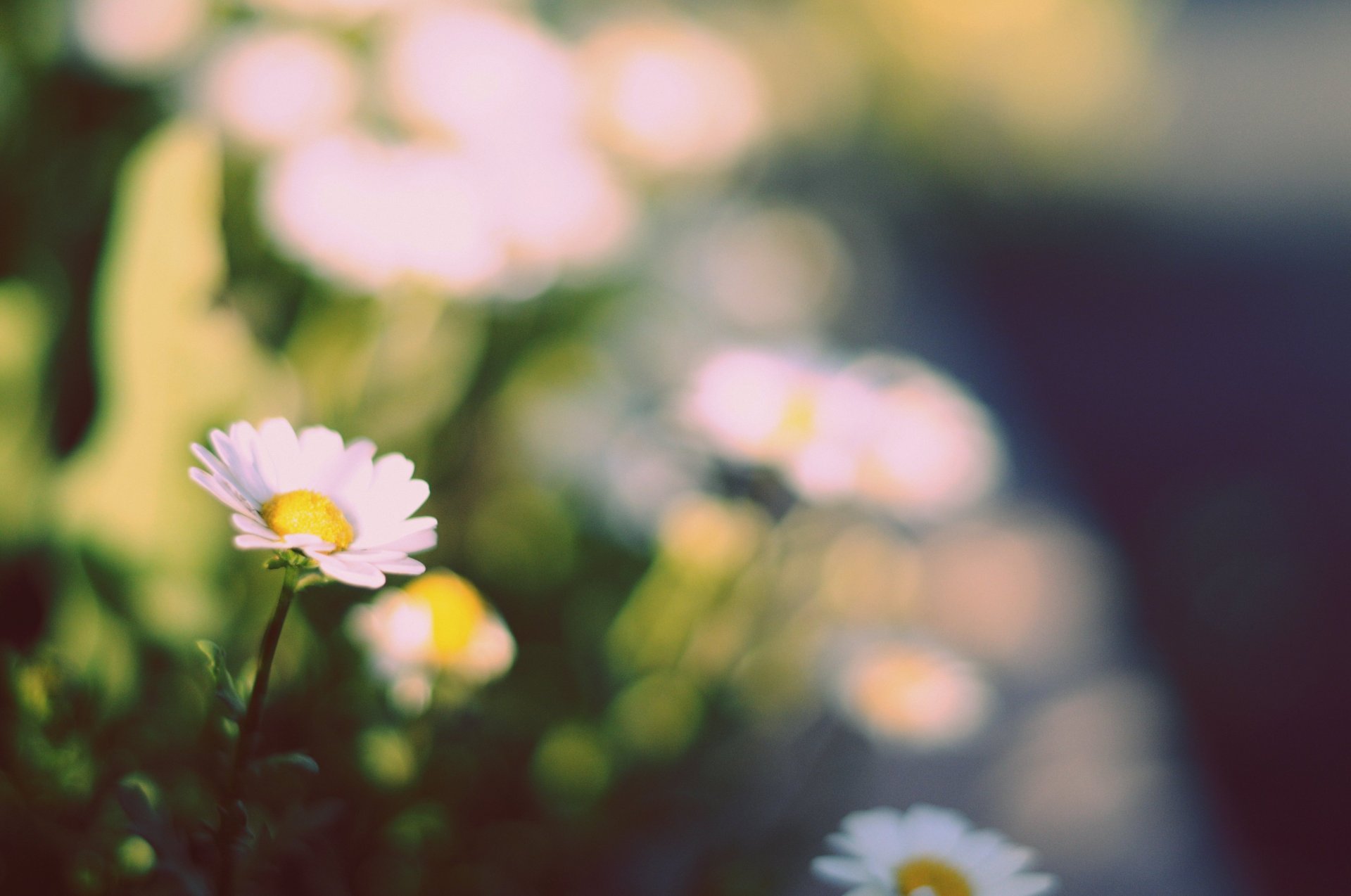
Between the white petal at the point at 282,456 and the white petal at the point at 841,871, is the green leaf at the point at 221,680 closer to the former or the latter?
the white petal at the point at 282,456

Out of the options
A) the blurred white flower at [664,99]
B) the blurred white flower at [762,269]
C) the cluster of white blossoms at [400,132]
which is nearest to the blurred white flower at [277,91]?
the cluster of white blossoms at [400,132]

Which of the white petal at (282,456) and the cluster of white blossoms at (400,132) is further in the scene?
the cluster of white blossoms at (400,132)

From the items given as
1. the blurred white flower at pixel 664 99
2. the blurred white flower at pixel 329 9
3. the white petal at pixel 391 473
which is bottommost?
the white petal at pixel 391 473

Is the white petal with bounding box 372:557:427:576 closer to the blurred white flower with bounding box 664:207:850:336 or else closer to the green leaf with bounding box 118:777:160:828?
the green leaf with bounding box 118:777:160:828

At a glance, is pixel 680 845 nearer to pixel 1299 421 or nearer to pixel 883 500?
pixel 883 500

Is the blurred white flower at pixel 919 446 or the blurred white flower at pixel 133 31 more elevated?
the blurred white flower at pixel 919 446

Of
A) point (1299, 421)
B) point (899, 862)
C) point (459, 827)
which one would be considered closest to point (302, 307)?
point (459, 827)

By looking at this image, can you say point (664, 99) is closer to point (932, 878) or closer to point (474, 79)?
point (474, 79)
